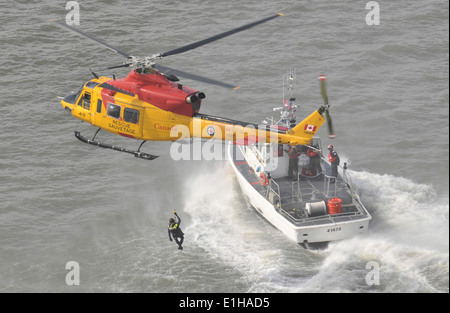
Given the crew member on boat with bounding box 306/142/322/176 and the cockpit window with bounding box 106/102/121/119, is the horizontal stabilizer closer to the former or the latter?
the crew member on boat with bounding box 306/142/322/176

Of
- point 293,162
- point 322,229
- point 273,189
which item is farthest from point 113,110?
point 322,229

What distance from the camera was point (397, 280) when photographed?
2709 cm

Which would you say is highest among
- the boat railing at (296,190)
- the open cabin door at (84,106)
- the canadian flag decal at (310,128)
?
the open cabin door at (84,106)

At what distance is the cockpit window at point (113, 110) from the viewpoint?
28.6 meters

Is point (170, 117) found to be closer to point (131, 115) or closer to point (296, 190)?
point (131, 115)

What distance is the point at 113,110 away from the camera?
28656 millimetres

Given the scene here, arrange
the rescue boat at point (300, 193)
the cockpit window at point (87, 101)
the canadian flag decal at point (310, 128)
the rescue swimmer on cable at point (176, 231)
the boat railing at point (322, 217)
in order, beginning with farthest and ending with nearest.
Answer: the cockpit window at point (87, 101)
the boat railing at point (322, 217)
the rescue boat at point (300, 193)
the rescue swimmer on cable at point (176, 231)
the canadian flag decal at point (310, 128)

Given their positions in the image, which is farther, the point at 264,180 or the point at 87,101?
the point at 264,180

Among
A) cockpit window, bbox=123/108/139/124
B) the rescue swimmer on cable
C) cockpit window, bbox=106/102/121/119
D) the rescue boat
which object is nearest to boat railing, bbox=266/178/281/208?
the rescue boat

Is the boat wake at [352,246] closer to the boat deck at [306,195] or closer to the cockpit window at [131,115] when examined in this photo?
the boat deck at [306,195]

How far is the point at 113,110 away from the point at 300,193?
27.5 ft

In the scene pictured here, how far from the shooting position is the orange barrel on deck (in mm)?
28953

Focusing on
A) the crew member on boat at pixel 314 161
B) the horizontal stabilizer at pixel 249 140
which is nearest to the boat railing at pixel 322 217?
the crew member on boat at pixel 314 161
